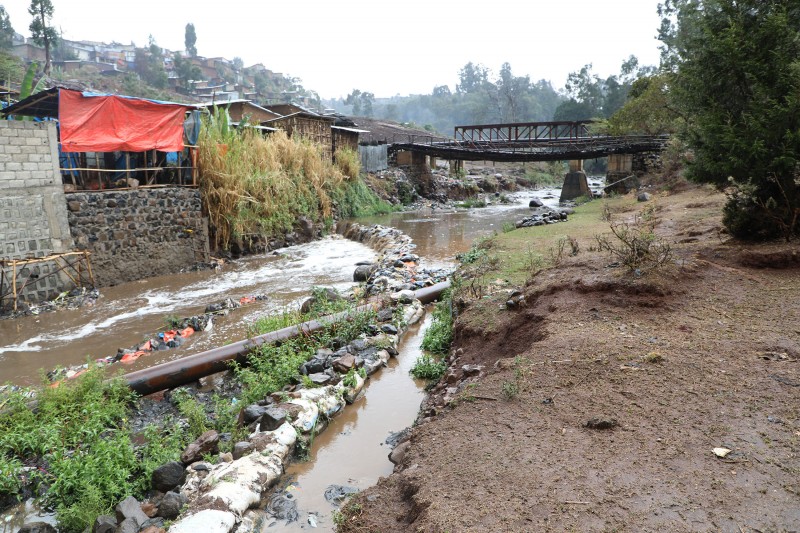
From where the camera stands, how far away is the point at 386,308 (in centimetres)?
833

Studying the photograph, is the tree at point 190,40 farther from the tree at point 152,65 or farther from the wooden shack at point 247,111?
the wooden shack at point 247,111

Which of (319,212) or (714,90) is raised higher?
A: (714,90)

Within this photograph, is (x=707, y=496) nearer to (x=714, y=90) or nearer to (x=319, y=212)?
(x=714, y=90)

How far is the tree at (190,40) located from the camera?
87.1m

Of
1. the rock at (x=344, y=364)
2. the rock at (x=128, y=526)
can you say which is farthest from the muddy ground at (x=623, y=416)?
the rock at (x=128, y=526)

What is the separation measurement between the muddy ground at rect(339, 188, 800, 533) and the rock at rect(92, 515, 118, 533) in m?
1.65

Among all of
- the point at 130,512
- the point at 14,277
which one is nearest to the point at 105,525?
the point at 130,512

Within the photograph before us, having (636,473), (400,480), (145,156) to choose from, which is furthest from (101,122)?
(636,473)

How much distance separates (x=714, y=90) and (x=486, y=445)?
628 centimetres

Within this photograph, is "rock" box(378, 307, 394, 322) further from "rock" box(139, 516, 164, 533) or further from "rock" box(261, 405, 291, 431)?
"rock" box(139, 516, 164, 533)

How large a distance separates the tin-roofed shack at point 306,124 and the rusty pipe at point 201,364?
1646 centimetres

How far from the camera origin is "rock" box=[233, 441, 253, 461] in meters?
4.42

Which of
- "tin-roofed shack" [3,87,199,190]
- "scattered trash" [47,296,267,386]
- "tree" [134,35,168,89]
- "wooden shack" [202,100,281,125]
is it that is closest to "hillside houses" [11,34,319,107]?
"tree" [134,35,168,89]

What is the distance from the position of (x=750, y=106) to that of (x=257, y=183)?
1240 centimetres
